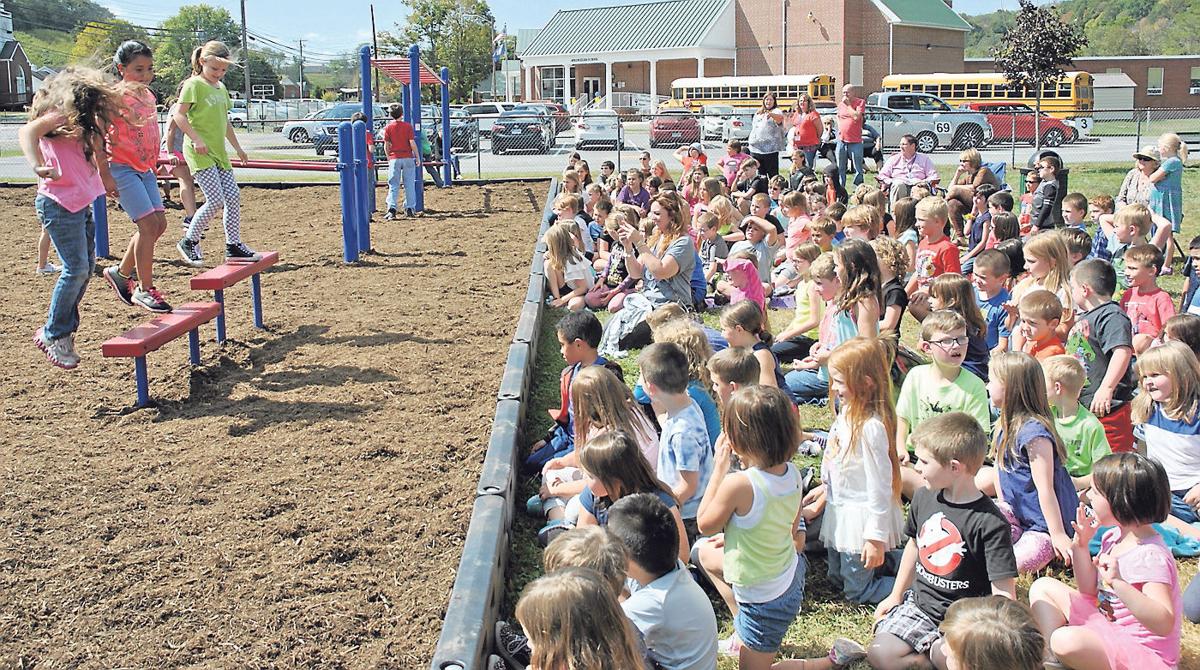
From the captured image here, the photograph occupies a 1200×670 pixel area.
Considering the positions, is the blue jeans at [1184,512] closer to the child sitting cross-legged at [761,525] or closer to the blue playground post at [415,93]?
the child sitting cross-legged at [761,525]

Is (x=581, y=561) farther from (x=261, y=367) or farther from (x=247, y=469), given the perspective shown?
(x=261, y=367)

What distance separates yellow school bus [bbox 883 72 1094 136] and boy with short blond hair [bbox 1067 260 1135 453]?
31.2m

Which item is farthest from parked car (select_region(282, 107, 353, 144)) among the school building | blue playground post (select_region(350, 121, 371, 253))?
blue playground post (select_region(350, 121, 371, 253))

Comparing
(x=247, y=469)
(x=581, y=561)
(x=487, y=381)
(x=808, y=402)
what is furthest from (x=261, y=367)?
(x=581, y=561)

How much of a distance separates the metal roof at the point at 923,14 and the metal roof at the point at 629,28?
923 cm

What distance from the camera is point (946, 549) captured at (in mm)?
3926

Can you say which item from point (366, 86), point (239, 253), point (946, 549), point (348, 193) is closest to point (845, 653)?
point (946, 549)

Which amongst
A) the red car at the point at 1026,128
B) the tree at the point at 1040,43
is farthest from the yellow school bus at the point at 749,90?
Result: the red car at the point at 1026,128

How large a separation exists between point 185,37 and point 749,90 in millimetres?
98769

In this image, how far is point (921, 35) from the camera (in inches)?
2405

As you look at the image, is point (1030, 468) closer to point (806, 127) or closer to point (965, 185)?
point (965, 185)

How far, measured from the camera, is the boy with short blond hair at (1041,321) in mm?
5820

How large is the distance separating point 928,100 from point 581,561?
32300 mm

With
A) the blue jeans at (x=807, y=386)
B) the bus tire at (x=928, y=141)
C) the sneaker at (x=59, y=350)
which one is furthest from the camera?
the bus tire at (x=928, y=141)
